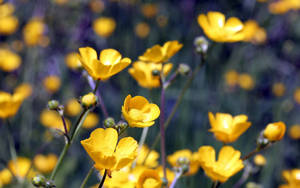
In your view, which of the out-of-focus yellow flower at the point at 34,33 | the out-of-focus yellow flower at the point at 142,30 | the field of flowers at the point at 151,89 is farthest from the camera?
the out-of-focus yellow flower at the point at 142,30

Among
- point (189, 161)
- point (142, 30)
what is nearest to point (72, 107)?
point (142, 30)

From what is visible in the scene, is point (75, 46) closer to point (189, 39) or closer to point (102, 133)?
point (189, 39)

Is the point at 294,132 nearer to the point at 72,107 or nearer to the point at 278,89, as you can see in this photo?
the point at 278,89

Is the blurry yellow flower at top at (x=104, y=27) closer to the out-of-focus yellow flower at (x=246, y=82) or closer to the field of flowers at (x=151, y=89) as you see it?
the field of flowers at (x=151, y=89)

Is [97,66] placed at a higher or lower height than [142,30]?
higher

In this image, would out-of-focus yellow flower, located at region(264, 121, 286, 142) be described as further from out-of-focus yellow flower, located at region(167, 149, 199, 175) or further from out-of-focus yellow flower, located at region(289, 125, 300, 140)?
out-of-focus yellow flower, located at region(289, 125, 300, 140)

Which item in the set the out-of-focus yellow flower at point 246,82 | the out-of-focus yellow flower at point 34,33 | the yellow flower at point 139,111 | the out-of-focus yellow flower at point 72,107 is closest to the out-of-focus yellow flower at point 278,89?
the out-of-focus yellow flower at point 246,82

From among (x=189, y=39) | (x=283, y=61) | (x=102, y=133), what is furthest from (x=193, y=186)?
(x=283, y=61)

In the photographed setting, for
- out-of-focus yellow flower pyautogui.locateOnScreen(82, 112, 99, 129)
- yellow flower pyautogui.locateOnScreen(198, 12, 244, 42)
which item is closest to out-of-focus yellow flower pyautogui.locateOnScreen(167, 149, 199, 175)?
yellow flower pyautogui.locateOnScreen(198, 12, 244, 42)
